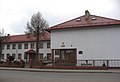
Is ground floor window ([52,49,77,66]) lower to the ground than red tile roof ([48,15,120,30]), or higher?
lower

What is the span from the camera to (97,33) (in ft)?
128

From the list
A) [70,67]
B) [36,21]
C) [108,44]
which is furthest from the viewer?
[36,21]

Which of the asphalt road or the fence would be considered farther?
the fence

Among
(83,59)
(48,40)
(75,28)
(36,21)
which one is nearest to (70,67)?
(83,59)

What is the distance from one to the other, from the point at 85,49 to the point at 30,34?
16690mm

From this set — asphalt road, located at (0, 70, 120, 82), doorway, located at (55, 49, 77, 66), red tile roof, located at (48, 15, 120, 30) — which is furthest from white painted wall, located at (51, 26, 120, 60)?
asphalt road, located at (0, 70, 120, 82)

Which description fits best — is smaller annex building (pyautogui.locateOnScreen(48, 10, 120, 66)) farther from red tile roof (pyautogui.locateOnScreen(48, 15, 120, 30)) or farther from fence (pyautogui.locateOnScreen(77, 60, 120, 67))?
fence (pyautogui.locateOnScreen(77, 60, 120, 67))

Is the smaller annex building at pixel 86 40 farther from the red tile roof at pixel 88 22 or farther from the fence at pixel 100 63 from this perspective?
the fence at pixel 100 63

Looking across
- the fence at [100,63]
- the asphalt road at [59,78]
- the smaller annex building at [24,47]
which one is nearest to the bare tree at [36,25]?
the smaller annex building at [24,47]

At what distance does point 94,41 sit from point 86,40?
135 cm

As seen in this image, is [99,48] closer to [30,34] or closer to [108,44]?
[108,44]

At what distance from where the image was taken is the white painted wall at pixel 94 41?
3797 centimetres

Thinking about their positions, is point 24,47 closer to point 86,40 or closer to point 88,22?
point 88,22

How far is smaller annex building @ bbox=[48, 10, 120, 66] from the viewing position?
124 ft
